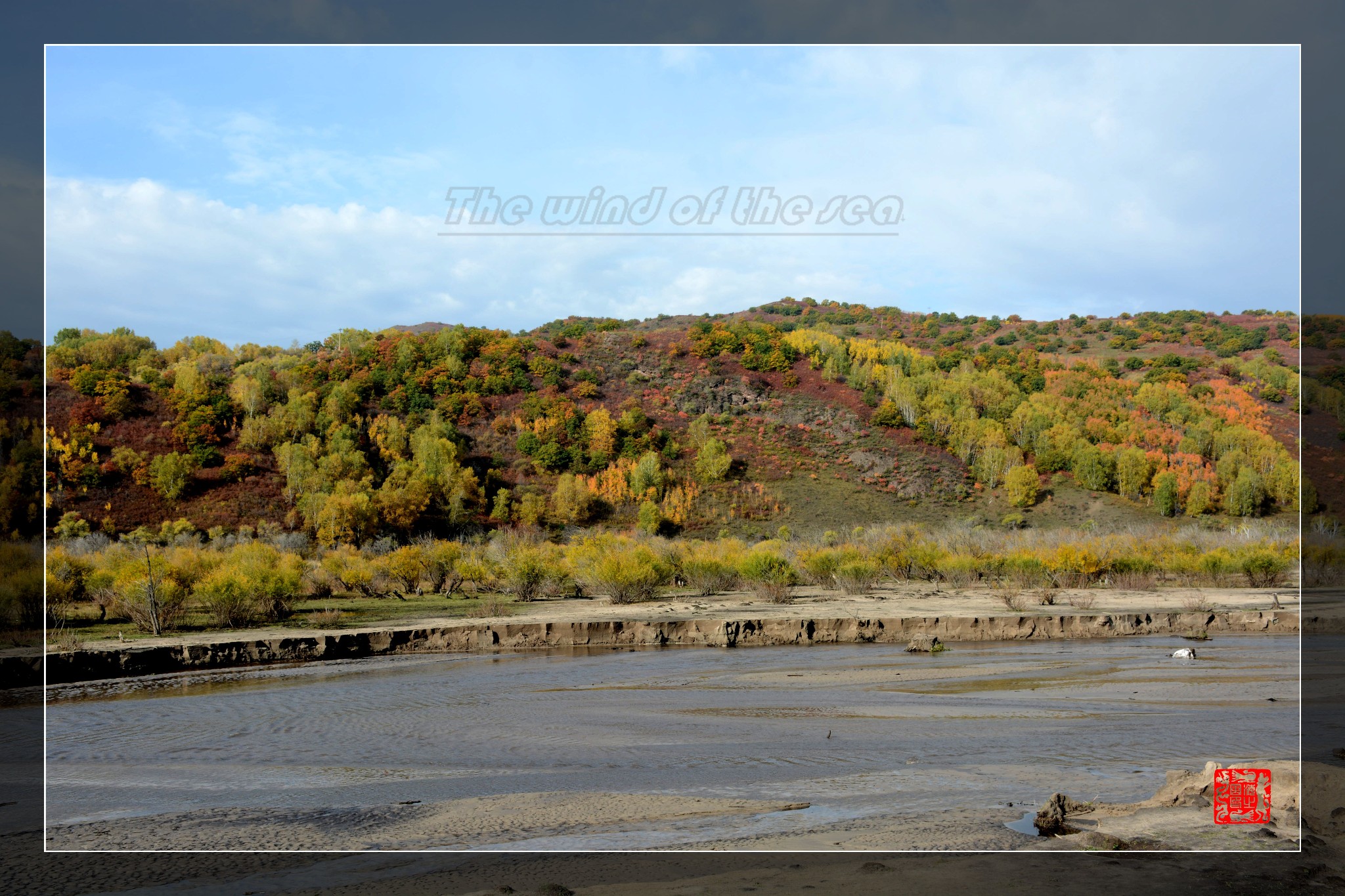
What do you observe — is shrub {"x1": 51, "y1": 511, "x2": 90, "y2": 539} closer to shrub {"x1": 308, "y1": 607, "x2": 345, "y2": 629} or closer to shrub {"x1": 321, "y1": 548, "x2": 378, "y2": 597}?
shrub {"x1": 321, "y1": 548, "x2": 378, "y2": 597}

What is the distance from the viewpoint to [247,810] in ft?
23.3

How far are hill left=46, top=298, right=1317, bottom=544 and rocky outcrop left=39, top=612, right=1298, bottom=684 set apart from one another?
48.8 ft

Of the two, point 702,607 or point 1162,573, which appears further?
point 1162,573

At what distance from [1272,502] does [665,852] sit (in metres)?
46.7

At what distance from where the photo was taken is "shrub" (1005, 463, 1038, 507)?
48531 mm

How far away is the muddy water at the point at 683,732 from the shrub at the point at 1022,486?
33.4m

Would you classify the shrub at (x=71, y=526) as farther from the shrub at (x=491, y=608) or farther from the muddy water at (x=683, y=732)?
the muddy water at (x=683, y=732)

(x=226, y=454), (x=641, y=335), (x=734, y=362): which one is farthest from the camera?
(x=641, y=335)

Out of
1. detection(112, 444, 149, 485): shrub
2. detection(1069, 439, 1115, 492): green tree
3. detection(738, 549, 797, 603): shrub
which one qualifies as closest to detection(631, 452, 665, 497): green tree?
detection(738, 549, 797, 603): shrub

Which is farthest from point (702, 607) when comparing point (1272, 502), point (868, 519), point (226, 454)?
point (1272, 502)

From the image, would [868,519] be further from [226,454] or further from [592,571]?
[226,454]

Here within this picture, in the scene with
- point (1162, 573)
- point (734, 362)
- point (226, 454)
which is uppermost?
point (734, 362)

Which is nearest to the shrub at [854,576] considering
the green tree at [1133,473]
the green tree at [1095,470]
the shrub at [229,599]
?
the shrub at [229,599]

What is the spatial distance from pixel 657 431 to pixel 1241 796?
145 ft
